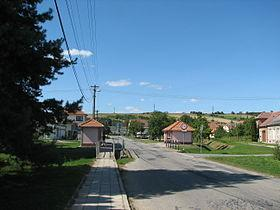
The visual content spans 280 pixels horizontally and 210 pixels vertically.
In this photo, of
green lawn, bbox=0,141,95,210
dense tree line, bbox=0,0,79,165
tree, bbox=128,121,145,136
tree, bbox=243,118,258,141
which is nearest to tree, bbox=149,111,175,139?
tree, bbox=243,118,258,141

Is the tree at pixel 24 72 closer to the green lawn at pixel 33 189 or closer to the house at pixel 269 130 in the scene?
the green lawn at pixel 33 189

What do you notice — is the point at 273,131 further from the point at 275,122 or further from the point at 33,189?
the point at 33,189

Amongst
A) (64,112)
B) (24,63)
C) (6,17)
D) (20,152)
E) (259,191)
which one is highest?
(6,17)

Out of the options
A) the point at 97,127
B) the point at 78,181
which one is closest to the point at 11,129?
the point at 78,181

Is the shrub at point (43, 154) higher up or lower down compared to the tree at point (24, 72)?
lower down

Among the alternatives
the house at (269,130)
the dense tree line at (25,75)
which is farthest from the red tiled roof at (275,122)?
the dense tree line at (25,75)

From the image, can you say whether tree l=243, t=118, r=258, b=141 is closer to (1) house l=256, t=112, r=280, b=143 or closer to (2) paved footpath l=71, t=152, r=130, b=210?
(1) house l=256, t=112, r=280, b=143

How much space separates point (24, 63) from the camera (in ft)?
46.5

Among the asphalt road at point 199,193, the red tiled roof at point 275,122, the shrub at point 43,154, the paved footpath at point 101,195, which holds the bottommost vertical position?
the asphalt road at point 199,193

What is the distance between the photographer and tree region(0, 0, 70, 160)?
12.1 m

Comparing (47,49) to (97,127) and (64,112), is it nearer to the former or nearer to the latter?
(64,112)

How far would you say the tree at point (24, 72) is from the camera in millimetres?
12141

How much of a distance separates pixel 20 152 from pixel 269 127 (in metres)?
68.4

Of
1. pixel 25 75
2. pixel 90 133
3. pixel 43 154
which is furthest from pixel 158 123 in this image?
pixel 25 75
